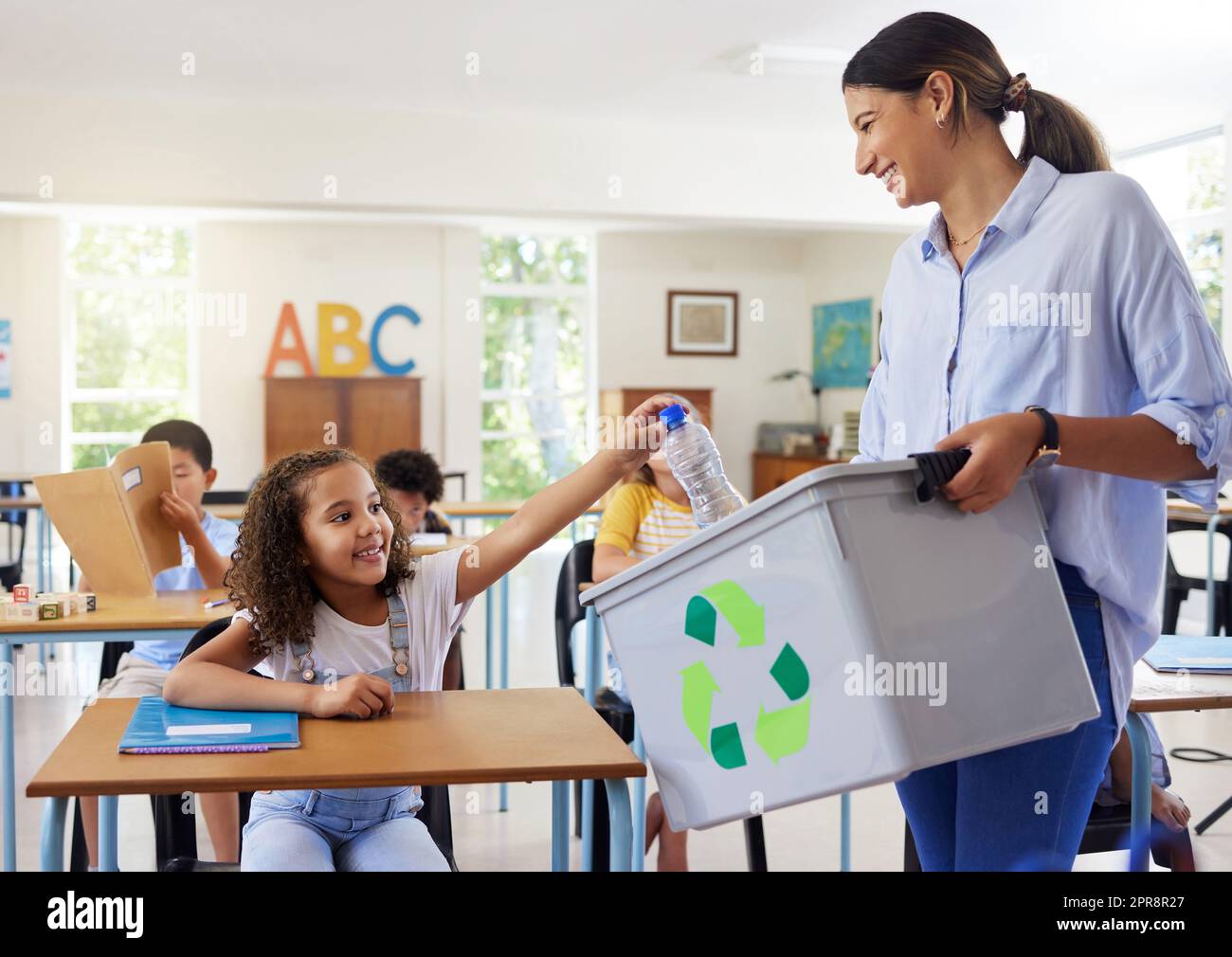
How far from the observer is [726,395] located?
1090 centimetres

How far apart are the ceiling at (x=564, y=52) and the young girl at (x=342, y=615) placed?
3694mm

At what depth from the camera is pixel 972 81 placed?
1129mm

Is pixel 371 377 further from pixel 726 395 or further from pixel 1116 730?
pixel 1116 730

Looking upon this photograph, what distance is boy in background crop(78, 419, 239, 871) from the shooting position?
246cm

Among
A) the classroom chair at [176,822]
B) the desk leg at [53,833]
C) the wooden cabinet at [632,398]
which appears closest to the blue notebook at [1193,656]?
the classroom chair at [176,822]

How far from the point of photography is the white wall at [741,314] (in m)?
10.6

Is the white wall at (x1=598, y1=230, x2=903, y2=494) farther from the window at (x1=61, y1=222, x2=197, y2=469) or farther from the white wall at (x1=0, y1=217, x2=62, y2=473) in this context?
the white wall at (x1=0, y1=217, x2=62, y2=473)

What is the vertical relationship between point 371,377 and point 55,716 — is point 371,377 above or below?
above

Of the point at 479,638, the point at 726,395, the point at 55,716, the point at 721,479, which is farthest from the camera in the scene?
the point at 726,395

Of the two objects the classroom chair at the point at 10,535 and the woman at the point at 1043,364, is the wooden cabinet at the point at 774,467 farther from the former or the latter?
the woman at the point at 1043,364

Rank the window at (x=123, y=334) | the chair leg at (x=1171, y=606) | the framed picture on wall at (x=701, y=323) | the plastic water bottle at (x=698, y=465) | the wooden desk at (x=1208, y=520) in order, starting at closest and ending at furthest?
the plastic water bottle at (x=698, y=465), the wooden desk at (x=1208, y=520), the chair leg at (x=1171, y=606), the window at (x=123, y=334), the framed picture on wall at (x=701, y=323)
